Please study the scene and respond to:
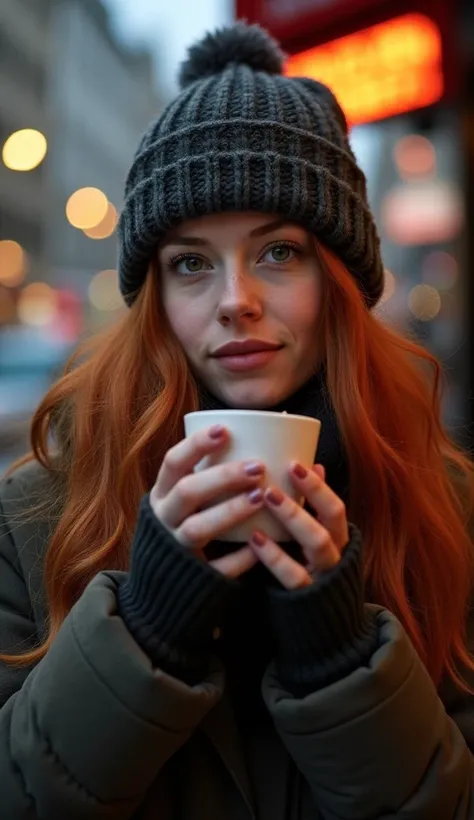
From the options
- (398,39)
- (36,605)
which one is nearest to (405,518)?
(36,605)

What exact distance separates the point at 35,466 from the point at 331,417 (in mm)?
551

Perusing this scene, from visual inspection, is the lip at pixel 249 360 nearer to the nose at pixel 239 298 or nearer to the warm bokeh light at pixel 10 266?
the nose at pixel 239 298

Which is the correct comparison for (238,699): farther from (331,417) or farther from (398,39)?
(398,39)

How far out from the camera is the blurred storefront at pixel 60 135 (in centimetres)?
1220

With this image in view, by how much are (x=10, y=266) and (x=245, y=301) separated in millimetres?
11699

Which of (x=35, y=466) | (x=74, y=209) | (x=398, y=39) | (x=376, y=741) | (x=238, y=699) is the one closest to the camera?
(x=376, y=741)

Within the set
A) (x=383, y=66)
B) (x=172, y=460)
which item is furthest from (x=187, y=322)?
(x=383, y=66)

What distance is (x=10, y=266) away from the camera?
39.1ft

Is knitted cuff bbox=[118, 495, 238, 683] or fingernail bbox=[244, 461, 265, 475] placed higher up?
fingernail bbox=[244, 461, 265, 475]

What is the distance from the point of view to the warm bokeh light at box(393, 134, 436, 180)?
6.69m

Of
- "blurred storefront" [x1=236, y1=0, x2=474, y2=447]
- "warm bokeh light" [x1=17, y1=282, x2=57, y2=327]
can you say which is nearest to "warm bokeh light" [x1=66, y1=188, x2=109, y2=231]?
"blurred storefront" [x1=236, y1=0, x2=474, y2=447]

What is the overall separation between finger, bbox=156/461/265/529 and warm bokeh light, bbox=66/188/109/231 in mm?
6438

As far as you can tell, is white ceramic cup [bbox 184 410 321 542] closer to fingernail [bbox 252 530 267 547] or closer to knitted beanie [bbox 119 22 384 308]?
fingernail [bbox 252 530 267 547]

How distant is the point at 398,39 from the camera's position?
116 inches
